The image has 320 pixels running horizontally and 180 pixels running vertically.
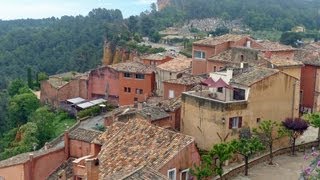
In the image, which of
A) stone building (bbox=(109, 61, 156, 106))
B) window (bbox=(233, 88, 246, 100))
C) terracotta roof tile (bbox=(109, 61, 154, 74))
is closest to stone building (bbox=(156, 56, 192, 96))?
stone building (bbox=(109, 61, 156, 106))

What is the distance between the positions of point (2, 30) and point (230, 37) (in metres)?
121

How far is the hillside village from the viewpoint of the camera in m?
22.2

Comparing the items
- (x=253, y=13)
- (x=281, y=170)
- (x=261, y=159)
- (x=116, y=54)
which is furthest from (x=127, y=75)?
(x=253, y=13)

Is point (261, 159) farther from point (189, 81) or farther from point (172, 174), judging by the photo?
point (189, 81)

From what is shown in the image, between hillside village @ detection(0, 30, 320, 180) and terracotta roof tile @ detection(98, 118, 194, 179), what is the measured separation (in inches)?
1.5

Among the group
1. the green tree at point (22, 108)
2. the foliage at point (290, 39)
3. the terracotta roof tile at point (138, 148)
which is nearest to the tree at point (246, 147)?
the terracotta roof tile at point (138, 148)

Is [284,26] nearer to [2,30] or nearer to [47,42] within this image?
[47,42]

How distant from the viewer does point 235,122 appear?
2970 centimetres

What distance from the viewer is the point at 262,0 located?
605ft

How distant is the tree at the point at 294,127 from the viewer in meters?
29.8

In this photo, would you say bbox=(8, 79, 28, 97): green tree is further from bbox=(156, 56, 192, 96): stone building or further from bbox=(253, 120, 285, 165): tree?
bbox=(253, 120, 285, 165): tree

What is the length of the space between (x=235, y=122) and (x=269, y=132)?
1.85m

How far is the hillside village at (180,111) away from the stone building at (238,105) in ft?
0.18

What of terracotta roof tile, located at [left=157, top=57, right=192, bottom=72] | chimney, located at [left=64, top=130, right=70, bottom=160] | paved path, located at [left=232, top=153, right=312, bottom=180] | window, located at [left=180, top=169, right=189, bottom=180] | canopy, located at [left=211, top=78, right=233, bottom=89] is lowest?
paved path, located at [left=232, top=153, right=312, bottom=180]
